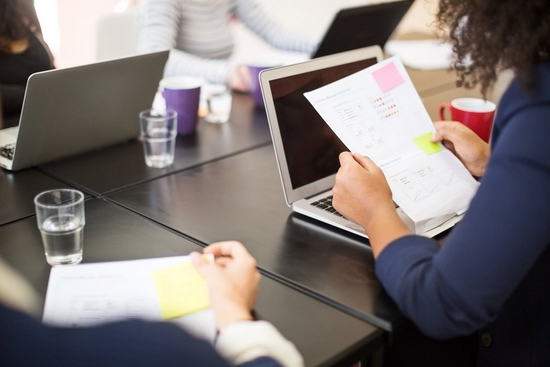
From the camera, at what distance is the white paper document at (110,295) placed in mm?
871

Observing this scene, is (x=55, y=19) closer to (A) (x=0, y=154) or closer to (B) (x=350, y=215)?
(A) (x=0, y=154)

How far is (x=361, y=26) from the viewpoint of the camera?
1.84 metres

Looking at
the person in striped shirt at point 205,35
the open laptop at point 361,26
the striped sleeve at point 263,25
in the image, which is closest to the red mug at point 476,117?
the open laptop at point 361,26

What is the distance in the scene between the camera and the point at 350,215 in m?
1.09

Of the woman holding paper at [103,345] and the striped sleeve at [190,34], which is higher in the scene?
the woman holding paper at [103,345]

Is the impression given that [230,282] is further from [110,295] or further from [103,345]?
[103,345]

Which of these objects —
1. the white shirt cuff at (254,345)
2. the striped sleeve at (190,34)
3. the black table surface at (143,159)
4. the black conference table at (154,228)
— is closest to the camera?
the white shirt cuff at (254,345)

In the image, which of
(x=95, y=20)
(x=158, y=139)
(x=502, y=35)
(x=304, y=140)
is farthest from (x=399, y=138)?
(x=95, y=20)

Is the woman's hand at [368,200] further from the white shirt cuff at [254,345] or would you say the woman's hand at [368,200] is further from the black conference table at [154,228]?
the white shirt cuff at [254,345]

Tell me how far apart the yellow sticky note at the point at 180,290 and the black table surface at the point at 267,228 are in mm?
122

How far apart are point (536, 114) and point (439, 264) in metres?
0.23

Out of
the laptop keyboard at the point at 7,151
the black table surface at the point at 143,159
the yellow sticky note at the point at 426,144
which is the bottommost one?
the black table surface at the point at 143,159

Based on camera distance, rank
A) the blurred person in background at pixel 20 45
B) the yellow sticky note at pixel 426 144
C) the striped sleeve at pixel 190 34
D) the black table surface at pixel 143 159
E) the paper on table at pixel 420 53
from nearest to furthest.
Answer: the yellow sticky note at pixel 426 144 < the black table surface at pixel 143 159 < the blurred person in background at pixel 20 45 < the striped sleeve at pixel 190 34 < the paper on table at pixel 420 53

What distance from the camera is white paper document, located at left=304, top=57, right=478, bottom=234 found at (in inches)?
46.1
